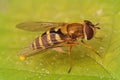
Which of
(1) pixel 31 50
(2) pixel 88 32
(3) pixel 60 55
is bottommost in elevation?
(3) pixel 60 55

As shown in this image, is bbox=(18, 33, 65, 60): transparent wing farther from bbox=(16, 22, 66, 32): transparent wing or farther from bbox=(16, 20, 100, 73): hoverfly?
bbox=(16, 22, 66, 32): transparent wing

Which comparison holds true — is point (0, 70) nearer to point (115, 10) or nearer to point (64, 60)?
point (64, 60)

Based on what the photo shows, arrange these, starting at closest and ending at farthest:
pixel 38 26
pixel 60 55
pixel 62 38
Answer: pixel 62 38, pixel 60 55, pixel 38 26

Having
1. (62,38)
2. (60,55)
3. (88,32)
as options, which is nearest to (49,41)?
(62,38)

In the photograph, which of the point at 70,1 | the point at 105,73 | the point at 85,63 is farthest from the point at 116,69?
the point at 70,1

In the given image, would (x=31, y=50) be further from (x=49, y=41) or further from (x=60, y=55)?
(x=60, y=55)

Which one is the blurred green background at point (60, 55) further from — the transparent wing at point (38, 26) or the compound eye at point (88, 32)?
the transparent wing at point (38, 26)

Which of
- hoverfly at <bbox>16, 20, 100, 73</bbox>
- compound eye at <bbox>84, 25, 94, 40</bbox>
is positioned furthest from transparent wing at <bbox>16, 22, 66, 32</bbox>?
compound eye at <bbox>84, 25, 94, 40</bbox>

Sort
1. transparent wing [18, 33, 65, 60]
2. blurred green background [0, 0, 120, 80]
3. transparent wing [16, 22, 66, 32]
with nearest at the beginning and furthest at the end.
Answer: blurred green background [0, 0, 120, 80] → transparent wing [18, 33, 65, 60] → transparent wing [16, 22, 66, 32]
